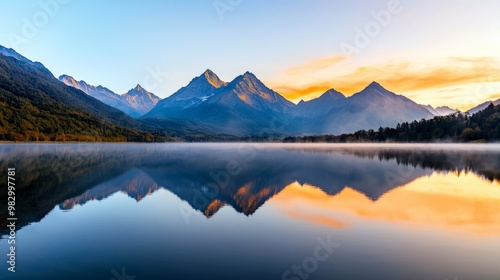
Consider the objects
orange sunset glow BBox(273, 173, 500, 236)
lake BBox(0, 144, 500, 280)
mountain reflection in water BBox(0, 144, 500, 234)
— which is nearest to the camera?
lake BBox(0, 144, 500, 280)

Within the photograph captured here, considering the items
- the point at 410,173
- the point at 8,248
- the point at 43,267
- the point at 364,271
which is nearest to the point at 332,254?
the point at 364,271

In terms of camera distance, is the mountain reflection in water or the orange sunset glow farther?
the mountain reflection in water

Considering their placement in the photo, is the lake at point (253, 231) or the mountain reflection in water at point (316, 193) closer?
the lake at point (253, 231)

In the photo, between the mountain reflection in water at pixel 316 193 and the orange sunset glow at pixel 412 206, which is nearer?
the orange sunset glow at pixel 412 206

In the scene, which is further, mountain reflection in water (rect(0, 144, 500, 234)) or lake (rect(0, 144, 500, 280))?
mountain reflection in water (rect(0, 144, 500, 234))

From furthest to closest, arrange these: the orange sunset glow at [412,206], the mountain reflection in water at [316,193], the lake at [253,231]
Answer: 1. the mountain reflection in water at [316,193]
2. the orange sunset glow at [412,206]
3. the lake at [253,231]

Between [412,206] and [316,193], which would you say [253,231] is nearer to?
[412,206]

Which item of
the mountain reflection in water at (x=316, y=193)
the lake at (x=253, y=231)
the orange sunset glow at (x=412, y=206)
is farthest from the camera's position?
the mountain reflection in water at (x=316, y=193)

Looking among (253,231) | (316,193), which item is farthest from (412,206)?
(253,231)

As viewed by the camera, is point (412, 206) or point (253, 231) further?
point (412, 206)

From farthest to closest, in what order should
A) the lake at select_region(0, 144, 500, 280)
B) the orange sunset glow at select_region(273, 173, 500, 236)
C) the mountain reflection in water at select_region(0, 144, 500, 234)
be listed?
the mountain reflection in water at select_region(0, 144, 500, 234) < the orange sunset glow at select_region(273, 173, 500, 236) < the lake at select_region(0, 144, 500, 280)

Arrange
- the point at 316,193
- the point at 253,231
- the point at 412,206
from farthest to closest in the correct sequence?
the point at 316,193 → the point at 412,206 → the point at 253,231

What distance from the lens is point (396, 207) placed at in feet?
97.6

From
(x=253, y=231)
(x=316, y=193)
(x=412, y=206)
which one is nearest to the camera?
(x=253, y=231)
